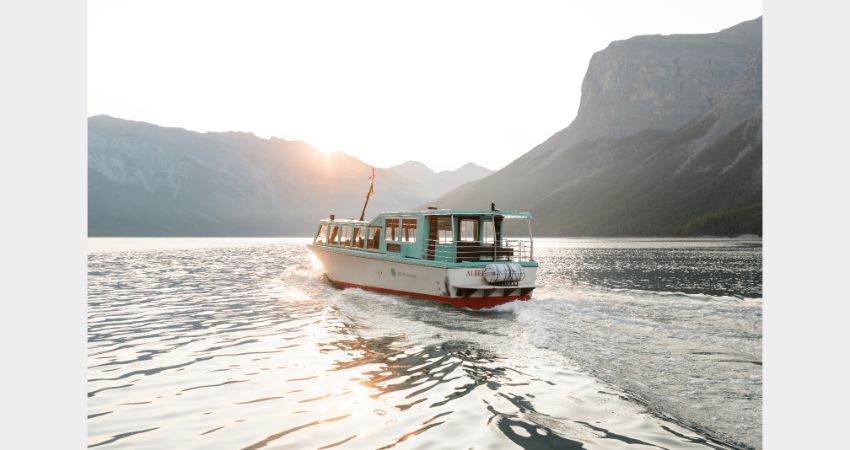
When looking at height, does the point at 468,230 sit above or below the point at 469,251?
above

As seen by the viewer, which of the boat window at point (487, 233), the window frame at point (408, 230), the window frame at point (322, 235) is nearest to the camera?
the window frame at point (408, 230)

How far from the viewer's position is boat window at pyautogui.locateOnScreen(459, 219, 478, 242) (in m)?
28.9

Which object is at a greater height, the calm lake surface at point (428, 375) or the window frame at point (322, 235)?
the window frame at point (322, 235)

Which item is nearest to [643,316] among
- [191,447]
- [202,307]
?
[191,447]

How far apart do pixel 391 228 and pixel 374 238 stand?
6.12 ft

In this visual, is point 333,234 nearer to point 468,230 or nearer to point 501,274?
point 468,230

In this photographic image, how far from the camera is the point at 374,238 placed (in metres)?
31.3

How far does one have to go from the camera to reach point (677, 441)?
9180 millimetres

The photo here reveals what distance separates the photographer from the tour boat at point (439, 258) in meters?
25.1

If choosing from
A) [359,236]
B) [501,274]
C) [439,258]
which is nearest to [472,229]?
[439,258]

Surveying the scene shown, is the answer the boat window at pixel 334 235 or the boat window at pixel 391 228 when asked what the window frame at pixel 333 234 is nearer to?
the boat window at pixel 334 235

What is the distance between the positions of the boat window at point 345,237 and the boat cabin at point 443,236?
2113 millimetres

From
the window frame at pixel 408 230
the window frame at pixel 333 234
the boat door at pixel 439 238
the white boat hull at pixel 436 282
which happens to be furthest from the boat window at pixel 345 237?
the boat door at pixel 439 238

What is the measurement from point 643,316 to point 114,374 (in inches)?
747
